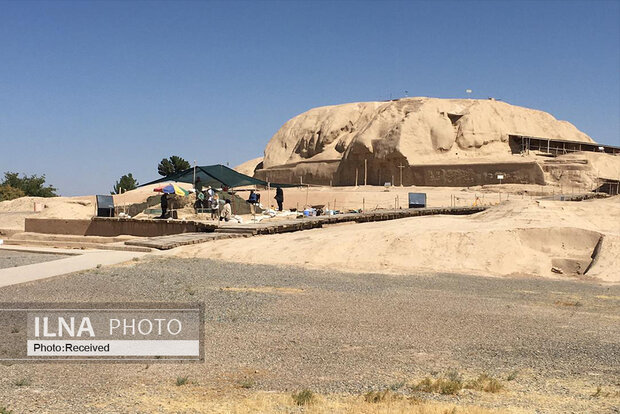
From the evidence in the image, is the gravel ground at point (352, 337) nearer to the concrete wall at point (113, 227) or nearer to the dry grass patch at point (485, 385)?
the dry grass patch at point (485, 385)

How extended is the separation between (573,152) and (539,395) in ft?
158

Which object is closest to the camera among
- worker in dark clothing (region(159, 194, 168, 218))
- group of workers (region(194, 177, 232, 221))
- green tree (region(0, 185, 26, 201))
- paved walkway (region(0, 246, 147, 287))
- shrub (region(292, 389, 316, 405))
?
shrub (region(292, 389, 316, 405))

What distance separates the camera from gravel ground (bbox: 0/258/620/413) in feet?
19.7

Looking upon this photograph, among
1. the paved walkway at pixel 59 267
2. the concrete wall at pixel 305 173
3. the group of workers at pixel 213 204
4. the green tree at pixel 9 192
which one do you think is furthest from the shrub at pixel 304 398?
the concrete wall at pixel 305 173

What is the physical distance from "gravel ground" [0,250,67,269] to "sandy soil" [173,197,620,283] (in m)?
3.22

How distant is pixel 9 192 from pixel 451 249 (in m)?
41.9

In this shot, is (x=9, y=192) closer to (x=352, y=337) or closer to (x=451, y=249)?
(x=451, y=249)

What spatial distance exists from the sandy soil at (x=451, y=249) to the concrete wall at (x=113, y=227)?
3556 millimetres

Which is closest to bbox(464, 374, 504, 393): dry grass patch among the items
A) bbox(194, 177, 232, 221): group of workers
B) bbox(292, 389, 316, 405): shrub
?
bbox(292, 389, 316, 405): shrub

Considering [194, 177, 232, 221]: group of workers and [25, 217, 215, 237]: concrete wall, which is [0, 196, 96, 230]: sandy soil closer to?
[25, 217, 215, 237]: concrete wall

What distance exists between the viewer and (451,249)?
1697 cm

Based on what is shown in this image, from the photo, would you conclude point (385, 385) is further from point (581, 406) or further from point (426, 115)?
point (426, 115)

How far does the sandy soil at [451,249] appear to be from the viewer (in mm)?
16094

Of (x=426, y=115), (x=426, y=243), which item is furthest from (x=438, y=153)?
(x=426, y=243)
